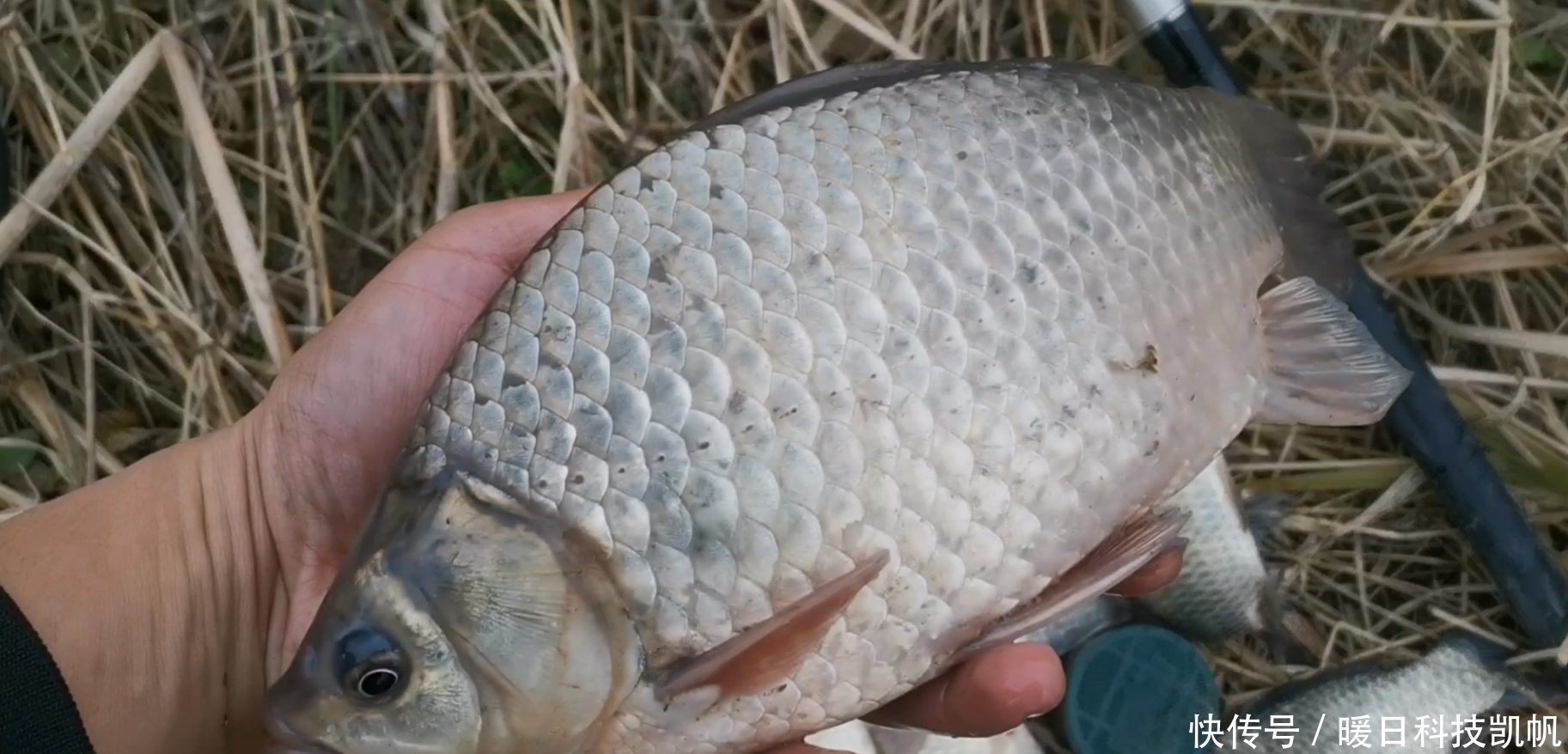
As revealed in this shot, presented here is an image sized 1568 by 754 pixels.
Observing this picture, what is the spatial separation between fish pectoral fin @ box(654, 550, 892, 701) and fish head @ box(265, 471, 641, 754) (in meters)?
0.04

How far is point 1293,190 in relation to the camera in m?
1.36

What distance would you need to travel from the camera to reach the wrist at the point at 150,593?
1294 mm

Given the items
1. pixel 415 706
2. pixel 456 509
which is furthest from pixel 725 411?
pixel 415 706

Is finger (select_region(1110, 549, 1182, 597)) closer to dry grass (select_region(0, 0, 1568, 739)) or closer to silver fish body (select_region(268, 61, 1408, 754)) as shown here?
silver fish body (select_region(268, 61, 1408, 754))

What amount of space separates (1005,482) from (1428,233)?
124cm

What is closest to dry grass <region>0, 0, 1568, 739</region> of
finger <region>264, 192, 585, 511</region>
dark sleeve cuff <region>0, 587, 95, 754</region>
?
finger <region>264, 192, 585, 511</region>

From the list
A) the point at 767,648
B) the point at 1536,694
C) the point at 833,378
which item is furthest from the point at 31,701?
the point at 1536,694

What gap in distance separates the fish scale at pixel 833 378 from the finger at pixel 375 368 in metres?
0.40

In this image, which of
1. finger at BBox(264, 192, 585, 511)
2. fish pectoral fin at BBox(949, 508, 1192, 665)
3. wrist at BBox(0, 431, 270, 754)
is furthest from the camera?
finger at BBox(264, 192, 585, 511)

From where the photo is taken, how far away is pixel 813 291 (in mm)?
1017

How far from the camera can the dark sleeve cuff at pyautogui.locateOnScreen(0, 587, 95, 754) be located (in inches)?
44.6

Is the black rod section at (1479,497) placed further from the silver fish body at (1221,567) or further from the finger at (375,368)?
the finger at (375,368)

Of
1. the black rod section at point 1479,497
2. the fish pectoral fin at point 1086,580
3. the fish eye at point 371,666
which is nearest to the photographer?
the fish eye at point 371,666

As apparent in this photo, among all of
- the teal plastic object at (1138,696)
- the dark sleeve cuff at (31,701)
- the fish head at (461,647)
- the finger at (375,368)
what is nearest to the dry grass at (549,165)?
the teal plastic object at (1138,696)
